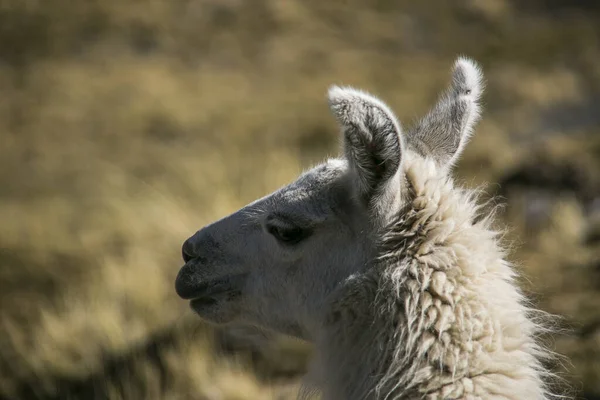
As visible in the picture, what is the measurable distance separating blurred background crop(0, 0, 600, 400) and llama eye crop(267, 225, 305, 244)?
103cm

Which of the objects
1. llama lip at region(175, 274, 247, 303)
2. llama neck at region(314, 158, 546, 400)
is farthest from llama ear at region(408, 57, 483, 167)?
llama lip at region(175, 274, 247, 303)

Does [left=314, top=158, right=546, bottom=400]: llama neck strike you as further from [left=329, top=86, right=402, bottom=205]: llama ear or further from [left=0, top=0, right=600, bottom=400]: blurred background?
[left=0, top=0, right=600, bottom=400]: blurred background

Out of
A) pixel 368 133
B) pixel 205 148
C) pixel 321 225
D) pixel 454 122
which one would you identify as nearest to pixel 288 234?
pixel 321 225

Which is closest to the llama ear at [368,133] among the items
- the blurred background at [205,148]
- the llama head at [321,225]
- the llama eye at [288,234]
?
the llama head at [321,225]

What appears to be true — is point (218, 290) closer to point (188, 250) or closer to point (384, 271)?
point (188, 250)

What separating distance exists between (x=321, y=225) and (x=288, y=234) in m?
0.14

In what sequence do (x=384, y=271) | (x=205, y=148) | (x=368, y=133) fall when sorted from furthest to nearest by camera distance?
(x=205, y=148), (x=384, y=271), (x=368, y=133)

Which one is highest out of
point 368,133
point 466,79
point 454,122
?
point 466,79

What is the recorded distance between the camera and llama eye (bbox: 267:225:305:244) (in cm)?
306

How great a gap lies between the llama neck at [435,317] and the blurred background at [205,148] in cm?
75

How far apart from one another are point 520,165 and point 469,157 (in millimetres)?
3175

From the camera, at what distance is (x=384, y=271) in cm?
282

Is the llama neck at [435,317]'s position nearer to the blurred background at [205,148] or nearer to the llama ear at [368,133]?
the llama ear at [368,133]

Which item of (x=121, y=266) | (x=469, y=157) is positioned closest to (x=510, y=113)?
(x=469, y=157)
